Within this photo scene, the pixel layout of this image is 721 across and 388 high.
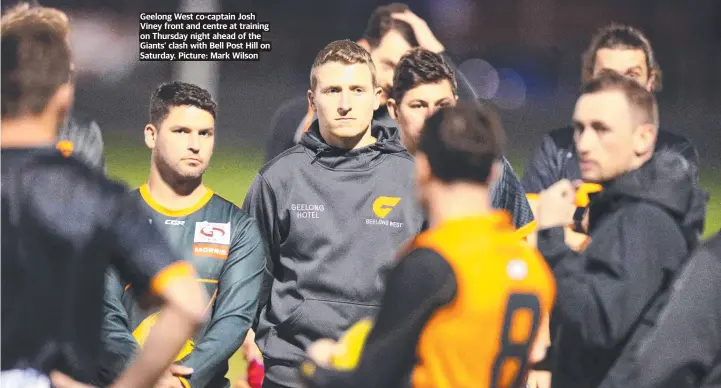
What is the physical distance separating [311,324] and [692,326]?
1.68 m

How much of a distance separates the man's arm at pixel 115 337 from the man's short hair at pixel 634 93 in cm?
183

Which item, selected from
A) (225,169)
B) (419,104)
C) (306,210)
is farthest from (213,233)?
(225,169)

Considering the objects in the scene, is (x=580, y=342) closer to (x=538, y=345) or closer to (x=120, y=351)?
(x=538, y=345)

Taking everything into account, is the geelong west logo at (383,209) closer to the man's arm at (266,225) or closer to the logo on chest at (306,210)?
the logo on chest at (306,210)

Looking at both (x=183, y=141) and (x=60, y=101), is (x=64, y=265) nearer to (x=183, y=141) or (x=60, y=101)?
(x=60, y=101)

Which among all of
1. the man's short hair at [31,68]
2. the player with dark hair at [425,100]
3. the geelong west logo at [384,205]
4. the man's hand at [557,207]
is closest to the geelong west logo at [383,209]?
the geelong west logo at [384,205]

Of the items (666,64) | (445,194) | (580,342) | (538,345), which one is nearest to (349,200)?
(538,345)

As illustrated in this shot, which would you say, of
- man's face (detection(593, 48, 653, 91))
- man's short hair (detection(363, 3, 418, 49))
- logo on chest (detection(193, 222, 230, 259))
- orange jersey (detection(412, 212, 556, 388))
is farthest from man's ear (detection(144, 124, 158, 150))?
man's face (detection(593, 48, 653, 91))

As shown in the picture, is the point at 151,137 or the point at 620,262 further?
the point at 151,137

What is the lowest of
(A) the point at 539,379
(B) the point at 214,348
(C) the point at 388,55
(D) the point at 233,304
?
(A) the point at 539,379

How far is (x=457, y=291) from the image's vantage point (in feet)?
7.82

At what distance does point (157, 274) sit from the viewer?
2.45 meters

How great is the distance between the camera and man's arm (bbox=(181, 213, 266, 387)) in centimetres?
379

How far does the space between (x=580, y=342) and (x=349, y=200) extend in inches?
48.9
